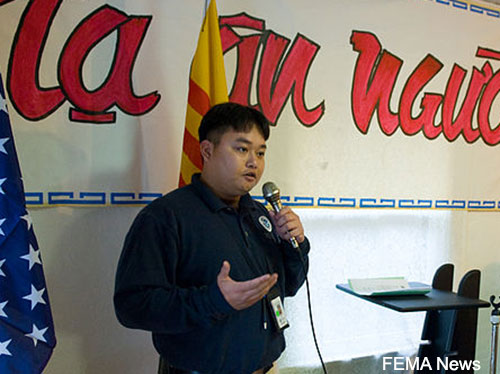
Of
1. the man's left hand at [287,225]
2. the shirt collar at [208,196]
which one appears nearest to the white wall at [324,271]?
the shirt collar at [208,196]

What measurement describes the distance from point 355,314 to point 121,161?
4.95 ft

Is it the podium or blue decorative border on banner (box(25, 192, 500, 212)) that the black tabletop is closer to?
the podium

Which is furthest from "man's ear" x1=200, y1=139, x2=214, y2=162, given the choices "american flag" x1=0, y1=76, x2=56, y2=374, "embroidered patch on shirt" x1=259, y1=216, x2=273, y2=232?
"american flag" x1=0, y1=76, x2=56, y2=374

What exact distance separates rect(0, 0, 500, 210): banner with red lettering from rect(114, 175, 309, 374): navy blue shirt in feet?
2.22

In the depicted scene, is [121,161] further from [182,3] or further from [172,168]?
[182,3]

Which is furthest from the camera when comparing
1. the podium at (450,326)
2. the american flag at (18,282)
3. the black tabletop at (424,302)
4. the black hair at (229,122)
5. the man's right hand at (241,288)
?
the podium at (450,326)

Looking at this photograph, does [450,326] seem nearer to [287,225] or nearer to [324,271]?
[324,271]

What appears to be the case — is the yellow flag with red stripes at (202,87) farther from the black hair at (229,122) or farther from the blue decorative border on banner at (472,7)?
the blue decorative border on banner at (472,7)

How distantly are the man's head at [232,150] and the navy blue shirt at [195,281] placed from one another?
0.18ft

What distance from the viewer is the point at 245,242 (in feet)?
4.33

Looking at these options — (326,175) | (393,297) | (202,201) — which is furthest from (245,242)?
(326,175)

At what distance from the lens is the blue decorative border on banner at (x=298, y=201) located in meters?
1.77

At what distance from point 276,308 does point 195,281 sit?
27 centimetres

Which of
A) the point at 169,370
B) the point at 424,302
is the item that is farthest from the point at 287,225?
the point at 424,302
